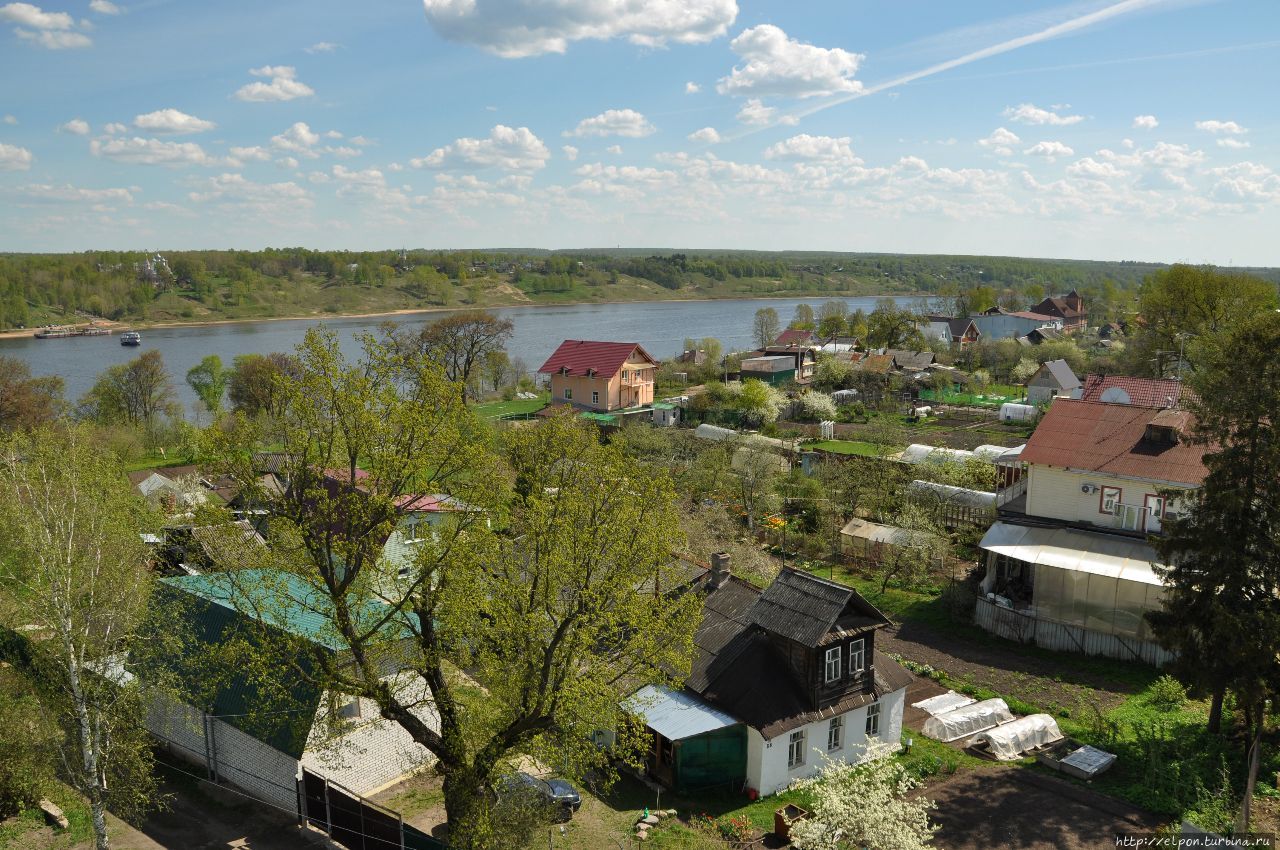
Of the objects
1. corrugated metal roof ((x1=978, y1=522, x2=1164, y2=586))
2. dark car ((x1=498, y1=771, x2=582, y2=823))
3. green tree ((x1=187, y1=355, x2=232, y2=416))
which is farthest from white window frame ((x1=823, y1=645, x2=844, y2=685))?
green tree ((x1=187, y1=355, x2=232, y2=416))

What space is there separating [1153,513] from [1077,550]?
9.67ft

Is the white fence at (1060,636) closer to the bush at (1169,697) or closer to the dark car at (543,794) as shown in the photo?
the bush at (1169,697)

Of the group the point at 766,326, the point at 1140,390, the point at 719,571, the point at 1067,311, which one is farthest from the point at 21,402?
the point at 1067,311

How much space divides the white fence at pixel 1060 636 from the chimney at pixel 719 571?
9105 mm

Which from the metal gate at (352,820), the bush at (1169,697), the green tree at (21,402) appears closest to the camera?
the metal gate at (352,820)

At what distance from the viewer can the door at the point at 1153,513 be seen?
2588 centimetres

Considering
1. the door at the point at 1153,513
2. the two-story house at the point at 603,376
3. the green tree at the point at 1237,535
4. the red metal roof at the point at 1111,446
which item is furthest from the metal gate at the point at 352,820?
the two-story house at the point at 603,376

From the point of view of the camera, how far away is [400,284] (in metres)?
165

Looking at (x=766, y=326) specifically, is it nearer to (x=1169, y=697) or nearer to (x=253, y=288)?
(x=1169, y=697)

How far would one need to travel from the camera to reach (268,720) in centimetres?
1605

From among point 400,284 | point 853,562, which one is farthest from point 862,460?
point 400,284

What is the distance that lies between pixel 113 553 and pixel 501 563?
797 cm

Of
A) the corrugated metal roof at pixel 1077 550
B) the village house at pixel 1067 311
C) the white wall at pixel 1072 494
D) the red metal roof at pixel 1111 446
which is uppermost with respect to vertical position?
the village house at pixel 1067 311

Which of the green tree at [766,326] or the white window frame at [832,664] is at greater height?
the green tree at [766,326]
